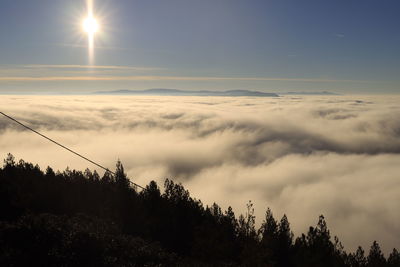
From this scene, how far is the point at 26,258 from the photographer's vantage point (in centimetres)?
2759

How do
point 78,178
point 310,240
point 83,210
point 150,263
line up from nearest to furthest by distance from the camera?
point 150,263 < point 83,210 < point 310,240 < point 78,178

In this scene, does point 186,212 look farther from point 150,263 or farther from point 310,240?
point 150,263

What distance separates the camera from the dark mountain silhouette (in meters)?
31.1

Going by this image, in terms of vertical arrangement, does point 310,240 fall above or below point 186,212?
below

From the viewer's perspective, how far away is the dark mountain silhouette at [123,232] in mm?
31078

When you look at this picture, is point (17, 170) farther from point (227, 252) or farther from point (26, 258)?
point (26, 258)

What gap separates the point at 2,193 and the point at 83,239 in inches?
1345

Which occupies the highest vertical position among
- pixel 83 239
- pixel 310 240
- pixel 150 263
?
pixel 83 239

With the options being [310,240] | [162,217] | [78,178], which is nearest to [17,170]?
[78,178]

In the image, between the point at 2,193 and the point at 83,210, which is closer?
the point at 2,193

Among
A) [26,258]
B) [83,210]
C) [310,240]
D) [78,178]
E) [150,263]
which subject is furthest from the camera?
[78,178]

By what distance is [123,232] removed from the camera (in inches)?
2498

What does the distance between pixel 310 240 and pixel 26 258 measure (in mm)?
65698

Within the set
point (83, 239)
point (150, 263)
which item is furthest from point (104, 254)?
point (150, 263)
